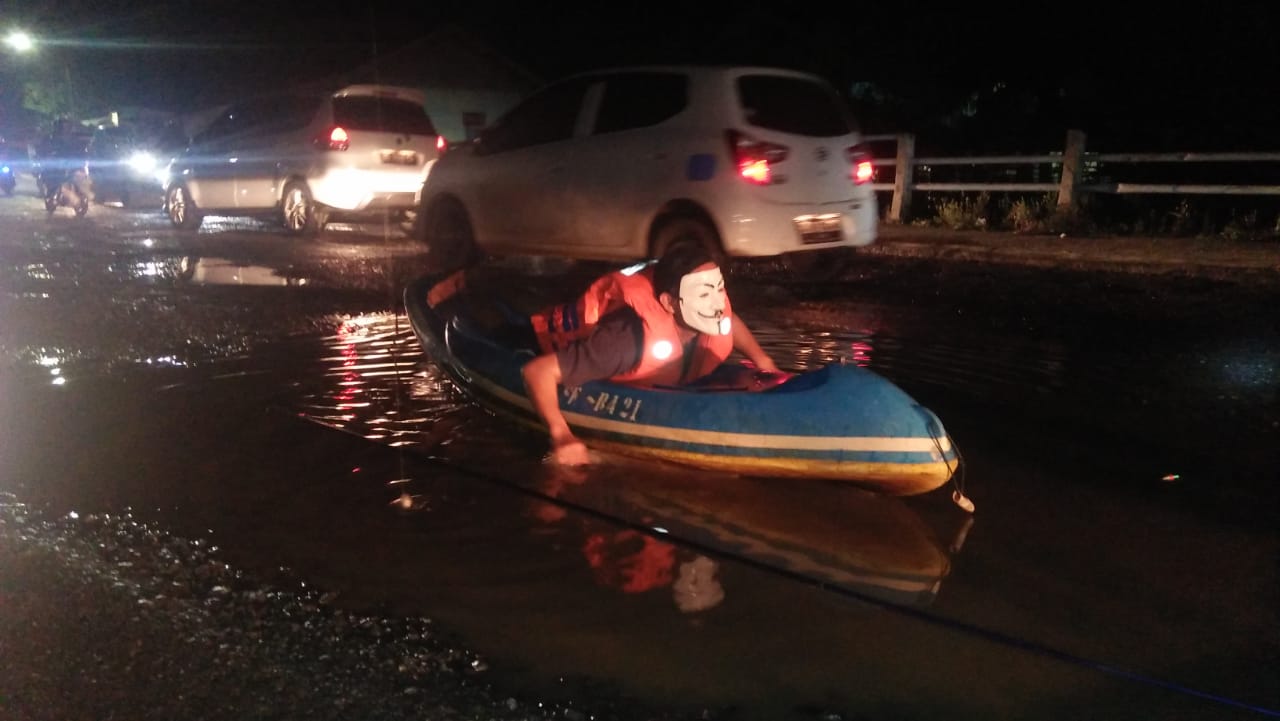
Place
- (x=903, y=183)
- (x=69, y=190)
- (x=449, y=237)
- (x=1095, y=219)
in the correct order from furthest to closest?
1. (x=69, y=190)
2. (x=903, y=183)
3. (x=1095, y=219)
4. (x=449, y=237)

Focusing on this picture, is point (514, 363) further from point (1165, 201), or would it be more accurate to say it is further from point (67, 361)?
point (1165, 201)

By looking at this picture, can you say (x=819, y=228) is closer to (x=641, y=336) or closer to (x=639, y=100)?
(x=639, y=100)

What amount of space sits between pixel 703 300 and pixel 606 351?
495mm

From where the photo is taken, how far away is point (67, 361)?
7312 millimetres

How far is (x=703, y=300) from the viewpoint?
5004 mm

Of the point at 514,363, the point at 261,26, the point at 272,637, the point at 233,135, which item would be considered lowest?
the point at 272,637

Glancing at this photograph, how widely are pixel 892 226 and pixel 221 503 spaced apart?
12933mm

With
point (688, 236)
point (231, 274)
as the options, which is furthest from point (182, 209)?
point (688, 236)

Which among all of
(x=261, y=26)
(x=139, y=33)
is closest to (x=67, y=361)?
(x=261, y=26)

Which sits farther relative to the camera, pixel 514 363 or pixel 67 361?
pixel 67 361

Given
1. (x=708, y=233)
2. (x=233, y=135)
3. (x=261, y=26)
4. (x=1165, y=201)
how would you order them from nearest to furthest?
(x=708, y=233)
(x=233, y=135)
(x=1165, y=201)
(x=261, y=26)

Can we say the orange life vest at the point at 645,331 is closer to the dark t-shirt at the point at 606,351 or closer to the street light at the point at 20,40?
the dark t-shirt at the point at 606,351

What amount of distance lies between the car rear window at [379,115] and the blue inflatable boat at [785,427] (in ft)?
33.2

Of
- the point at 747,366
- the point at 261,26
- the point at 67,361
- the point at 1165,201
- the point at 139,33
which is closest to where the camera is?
the point at 747,366
